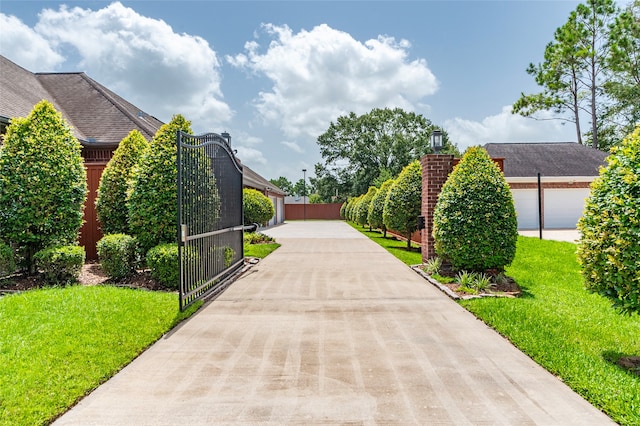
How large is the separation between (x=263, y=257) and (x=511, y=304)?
7.05 meters

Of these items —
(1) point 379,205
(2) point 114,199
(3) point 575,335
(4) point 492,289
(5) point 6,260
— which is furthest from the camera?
(1) point 379,205

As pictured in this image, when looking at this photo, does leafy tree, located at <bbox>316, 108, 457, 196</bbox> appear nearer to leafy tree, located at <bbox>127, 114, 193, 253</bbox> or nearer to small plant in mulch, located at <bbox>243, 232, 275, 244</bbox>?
small plant in mulch, located at <bbox>243, 232, 275, 244</bbox>

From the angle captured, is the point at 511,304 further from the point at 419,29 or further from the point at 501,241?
the point at 419,29

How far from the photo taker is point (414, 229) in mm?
12508

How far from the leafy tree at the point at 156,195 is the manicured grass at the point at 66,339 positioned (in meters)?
1.19

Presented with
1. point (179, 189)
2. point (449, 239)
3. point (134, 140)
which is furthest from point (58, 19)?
point (449, 239)

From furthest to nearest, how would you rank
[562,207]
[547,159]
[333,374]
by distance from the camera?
[547,159] → [562,207] → [333,374]

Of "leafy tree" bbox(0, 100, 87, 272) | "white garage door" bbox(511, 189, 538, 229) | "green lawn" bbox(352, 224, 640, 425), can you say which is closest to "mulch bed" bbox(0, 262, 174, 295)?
"leafy tree" bbox(0, 100, 87, 272)

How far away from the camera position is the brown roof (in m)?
11.1

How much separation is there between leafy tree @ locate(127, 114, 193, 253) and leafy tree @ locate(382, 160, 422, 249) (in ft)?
24.3

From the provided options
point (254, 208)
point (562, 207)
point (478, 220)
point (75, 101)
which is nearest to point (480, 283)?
point (478, 220)

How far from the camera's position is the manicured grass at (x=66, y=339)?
2859mm

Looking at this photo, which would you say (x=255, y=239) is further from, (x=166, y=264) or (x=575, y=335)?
(x=575, y=335)

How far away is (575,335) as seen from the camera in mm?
4258
